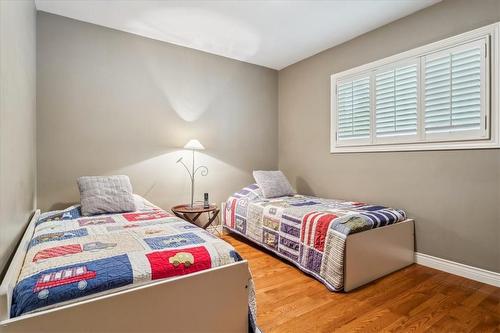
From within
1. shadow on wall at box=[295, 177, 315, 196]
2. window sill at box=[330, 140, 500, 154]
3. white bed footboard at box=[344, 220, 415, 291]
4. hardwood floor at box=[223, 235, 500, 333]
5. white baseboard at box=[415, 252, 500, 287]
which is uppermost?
window sill at box=[330, 140, 500, 154]

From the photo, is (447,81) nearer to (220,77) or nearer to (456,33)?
(456,33)

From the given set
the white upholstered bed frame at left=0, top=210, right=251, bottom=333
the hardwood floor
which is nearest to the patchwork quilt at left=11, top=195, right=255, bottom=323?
the white upholstered bed frame at left=0, top=210, right=251, bottom=333

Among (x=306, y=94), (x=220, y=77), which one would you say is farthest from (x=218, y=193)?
(x=306, y=94)

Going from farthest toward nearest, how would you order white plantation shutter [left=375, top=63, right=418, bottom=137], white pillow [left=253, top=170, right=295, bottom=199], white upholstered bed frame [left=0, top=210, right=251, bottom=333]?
1. white pillow [left=253, top=170, right=295, bottom=199]
2. white plantation shutter [left=375, top=63, right=418, bottom=137]
3. white upholstered bed frame [left=0, top=210, right=251, bottom=333]

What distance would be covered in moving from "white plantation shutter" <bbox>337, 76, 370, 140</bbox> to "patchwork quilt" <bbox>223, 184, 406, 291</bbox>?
886 millimetres

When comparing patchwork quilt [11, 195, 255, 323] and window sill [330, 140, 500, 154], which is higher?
window sill [330, 140, 500, 154]

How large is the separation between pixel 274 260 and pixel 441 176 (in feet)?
5.93

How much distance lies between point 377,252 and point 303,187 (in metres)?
1.75

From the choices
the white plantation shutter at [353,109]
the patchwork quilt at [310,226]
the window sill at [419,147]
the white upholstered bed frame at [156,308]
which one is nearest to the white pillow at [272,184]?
the patchwork quilt at [310,226]

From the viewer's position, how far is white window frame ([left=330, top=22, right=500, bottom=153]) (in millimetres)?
2135

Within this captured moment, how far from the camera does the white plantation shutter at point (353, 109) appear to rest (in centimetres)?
310

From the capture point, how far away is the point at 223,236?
142 inches

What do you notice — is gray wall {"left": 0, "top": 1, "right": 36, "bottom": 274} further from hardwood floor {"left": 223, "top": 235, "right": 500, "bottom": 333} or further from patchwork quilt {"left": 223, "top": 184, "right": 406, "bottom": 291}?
patchwork quilt {"left": 223, "top": 184, "right": 406, "bottom": 291}

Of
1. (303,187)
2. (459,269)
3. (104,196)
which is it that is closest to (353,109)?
(303,187)
